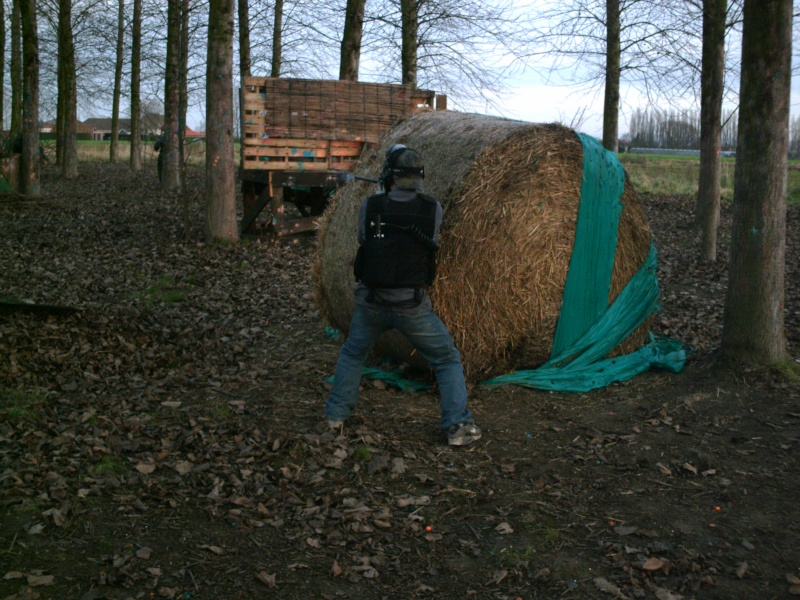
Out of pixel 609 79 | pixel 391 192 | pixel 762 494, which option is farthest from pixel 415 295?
pixel 609 79

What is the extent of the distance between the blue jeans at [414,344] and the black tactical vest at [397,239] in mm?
245

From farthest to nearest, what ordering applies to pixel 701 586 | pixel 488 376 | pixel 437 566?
pixel 488 376
pixel 437 566
pixel 701 586

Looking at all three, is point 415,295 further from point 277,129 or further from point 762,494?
point 277,129

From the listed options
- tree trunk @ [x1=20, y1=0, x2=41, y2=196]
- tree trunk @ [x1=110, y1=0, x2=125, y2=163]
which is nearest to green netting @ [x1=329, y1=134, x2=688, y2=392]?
tree trunk @ [x1=20, y1=0, x2=41, y2=196]

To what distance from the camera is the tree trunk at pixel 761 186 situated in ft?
19.6

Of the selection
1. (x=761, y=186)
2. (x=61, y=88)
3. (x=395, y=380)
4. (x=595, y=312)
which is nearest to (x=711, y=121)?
(x=595, y=312)

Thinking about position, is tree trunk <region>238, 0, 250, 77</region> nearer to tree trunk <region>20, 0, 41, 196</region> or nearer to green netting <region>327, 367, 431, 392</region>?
tree trunk <region>20, 0, 41, 196</region>

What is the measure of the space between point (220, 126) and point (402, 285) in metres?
8.08

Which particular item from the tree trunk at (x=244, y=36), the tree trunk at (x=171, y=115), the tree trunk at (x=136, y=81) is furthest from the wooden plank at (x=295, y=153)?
the tree trunk at (x=136, y=81)

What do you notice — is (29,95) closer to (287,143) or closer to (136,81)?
(287,143)

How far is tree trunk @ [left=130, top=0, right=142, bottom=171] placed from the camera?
2603 cm

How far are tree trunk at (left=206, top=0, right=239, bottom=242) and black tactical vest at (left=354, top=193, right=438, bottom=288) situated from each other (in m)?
7.66

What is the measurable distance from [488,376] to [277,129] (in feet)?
25.6

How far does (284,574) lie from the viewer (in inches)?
157
